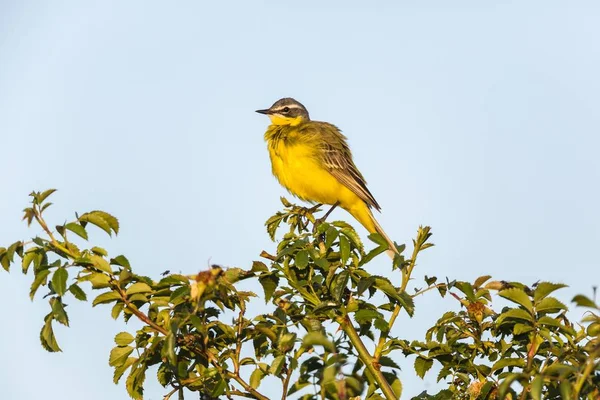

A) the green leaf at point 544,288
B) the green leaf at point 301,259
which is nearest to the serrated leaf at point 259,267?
the green leaf at point 301,259

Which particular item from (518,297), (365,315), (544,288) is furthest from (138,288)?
(544,288)

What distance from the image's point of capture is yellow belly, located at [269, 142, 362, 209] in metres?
11.1

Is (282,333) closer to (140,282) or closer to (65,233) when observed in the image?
(140,282)

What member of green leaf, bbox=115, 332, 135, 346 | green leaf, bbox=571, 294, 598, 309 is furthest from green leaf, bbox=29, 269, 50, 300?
green leaf, bbox=571, 294, 598, 309

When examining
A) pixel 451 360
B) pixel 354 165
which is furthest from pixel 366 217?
pixel 451 360

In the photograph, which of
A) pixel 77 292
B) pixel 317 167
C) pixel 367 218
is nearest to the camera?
pixel 77 292

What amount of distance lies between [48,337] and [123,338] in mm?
466

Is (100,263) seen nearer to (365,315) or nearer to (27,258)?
(27,258)

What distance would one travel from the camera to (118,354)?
4477mm

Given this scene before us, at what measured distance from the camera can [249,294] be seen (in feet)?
14.6

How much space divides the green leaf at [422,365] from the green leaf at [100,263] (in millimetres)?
1725

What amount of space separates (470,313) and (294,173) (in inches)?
264

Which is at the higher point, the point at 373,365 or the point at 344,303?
the point at 344,303

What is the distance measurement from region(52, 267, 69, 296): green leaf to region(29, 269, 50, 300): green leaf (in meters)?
0.06
